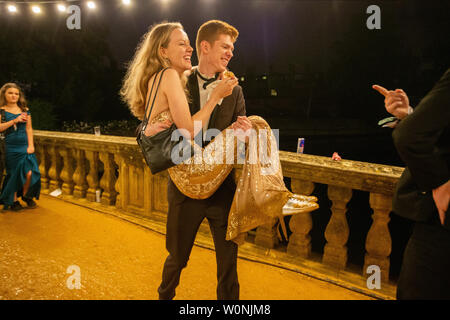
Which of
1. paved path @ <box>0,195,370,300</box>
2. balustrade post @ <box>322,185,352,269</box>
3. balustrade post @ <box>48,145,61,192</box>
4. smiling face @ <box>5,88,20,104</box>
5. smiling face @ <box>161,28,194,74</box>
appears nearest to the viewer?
smiling face @ <box>161,28,194,74</box>

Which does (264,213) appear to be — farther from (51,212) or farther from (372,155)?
(372,155)

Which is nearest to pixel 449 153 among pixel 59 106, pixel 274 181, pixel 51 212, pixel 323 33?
pixel 274 181

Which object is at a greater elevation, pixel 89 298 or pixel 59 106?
pixel 59 106

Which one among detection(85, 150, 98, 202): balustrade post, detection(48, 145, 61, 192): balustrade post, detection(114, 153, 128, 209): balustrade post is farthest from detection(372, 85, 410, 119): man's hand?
detection(48, 145, 61, 192): balustrade post

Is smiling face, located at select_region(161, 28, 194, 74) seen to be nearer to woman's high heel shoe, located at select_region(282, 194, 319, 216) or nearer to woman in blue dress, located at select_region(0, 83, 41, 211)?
woman's high heel shoe, located at select_region(282, 194, 319, 216)

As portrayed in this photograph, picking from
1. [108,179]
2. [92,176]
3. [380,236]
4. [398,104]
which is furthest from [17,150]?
[398,104]

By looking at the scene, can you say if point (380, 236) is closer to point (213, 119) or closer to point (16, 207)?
point (213, 119)

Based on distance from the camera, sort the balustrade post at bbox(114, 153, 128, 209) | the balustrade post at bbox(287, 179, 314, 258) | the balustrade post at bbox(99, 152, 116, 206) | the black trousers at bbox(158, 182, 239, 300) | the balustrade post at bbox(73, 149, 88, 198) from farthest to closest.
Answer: the balustrade post at bbox(73, 149, 88, 198) < the balustrade post at bbox(99, 152, 116, 206) < the balustrade post at bbox(114, 153, 128, 209) < the balustrade post at bbox(287, 179, 314, 258) < the black trousers at bbox(158, 182, 239, 300)

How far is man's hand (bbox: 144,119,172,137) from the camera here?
1875 millimetres

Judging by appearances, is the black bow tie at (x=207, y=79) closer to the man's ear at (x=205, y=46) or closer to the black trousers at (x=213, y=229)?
the man's ear at (x=205, y=46)

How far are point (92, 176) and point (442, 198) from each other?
15.1ft

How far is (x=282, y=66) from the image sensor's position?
49.7m

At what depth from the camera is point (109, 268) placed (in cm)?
298

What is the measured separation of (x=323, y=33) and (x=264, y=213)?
59603mm
